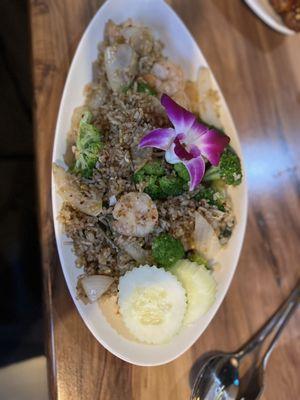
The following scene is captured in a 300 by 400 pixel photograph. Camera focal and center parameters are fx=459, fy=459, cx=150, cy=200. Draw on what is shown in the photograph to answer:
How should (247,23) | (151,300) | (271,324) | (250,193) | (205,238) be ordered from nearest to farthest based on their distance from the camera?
(151,300) → (205,238) → (271,324) → (250,193) → (247,23)

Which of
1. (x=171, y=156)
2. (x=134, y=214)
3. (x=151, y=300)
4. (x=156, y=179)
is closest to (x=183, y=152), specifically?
(x=171, y=156)

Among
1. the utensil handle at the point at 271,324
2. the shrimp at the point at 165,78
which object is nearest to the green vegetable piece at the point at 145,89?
the shrimp at the point at 165,78

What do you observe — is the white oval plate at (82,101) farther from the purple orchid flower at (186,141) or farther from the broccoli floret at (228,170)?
the purple orchid flower at (186,141)

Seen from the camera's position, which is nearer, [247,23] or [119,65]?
[119,65]

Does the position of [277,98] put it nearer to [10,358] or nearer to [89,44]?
[89,44]

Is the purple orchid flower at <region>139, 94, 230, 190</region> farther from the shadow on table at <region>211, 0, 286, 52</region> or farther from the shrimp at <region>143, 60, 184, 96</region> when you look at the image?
the shadow on table at <region>211, 0, 286, 52</region>

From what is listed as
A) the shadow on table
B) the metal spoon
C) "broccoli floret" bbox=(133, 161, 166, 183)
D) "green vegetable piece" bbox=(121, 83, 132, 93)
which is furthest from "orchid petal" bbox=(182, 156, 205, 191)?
the shadow on table

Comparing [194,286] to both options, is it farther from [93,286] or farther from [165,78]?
[165,78]
